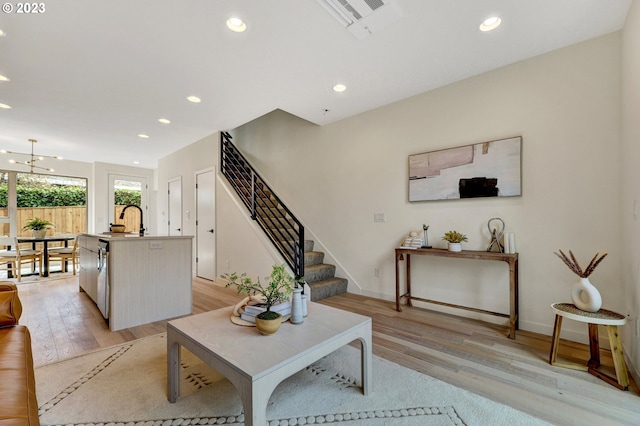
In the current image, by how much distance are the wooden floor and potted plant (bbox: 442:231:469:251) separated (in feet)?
2.64

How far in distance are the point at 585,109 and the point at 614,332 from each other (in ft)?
6.16

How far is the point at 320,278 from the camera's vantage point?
13.9 feet

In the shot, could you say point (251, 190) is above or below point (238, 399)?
above

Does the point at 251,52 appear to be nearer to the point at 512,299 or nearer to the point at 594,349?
the point at 512,299

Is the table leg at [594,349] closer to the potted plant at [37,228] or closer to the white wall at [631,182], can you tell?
the white wall at [631,182]

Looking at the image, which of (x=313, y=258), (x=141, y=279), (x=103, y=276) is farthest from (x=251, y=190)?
(x=103, y=276)

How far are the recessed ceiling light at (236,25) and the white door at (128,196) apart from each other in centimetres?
660

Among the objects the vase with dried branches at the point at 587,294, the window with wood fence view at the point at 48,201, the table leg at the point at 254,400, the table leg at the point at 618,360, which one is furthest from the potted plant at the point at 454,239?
the window with wood fence view at the point at 48,201

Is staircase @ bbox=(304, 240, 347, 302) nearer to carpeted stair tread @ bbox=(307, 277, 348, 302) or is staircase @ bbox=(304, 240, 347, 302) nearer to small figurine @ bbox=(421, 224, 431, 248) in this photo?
carpeted stair tread @ bbox=(307, 277, 348, 302)

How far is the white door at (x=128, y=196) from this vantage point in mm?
7520

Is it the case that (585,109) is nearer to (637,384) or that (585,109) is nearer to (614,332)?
(614,332)

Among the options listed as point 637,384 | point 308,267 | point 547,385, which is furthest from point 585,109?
point 308,267

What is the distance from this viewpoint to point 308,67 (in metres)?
2.95

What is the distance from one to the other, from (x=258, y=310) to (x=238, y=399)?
55cm
